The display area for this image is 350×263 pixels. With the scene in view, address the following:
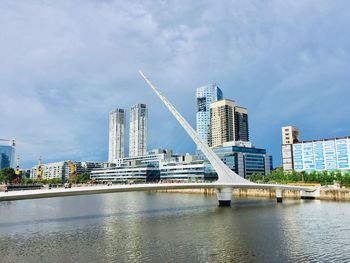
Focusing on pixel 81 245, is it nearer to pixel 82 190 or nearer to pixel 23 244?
pixel 23 244

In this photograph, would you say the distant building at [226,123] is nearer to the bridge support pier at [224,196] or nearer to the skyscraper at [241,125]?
the skyscraper at [241,125]

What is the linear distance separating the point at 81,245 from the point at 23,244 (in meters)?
4.32

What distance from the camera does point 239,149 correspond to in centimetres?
12675

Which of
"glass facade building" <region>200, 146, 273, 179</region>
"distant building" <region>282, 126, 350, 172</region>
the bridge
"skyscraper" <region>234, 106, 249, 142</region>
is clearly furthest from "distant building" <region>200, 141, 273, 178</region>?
the bridge

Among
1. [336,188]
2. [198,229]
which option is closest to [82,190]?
[198,229]

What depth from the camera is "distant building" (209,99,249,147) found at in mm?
184625

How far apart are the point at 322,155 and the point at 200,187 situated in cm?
6425

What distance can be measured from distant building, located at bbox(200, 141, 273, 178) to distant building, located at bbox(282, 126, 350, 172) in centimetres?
1811

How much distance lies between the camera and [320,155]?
9669cm

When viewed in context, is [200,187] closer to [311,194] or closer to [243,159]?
[311,194]

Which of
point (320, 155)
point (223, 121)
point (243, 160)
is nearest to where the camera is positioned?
point (320, 155)

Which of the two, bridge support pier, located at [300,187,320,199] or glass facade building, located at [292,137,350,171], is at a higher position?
glass facade building, located at [292,137,350,171]

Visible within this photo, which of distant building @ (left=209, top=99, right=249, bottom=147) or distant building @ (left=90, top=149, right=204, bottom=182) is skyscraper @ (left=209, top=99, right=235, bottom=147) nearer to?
distant building @ (left=209, top=99, right=249, bottom=147)

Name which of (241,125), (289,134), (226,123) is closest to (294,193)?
(289,134)
